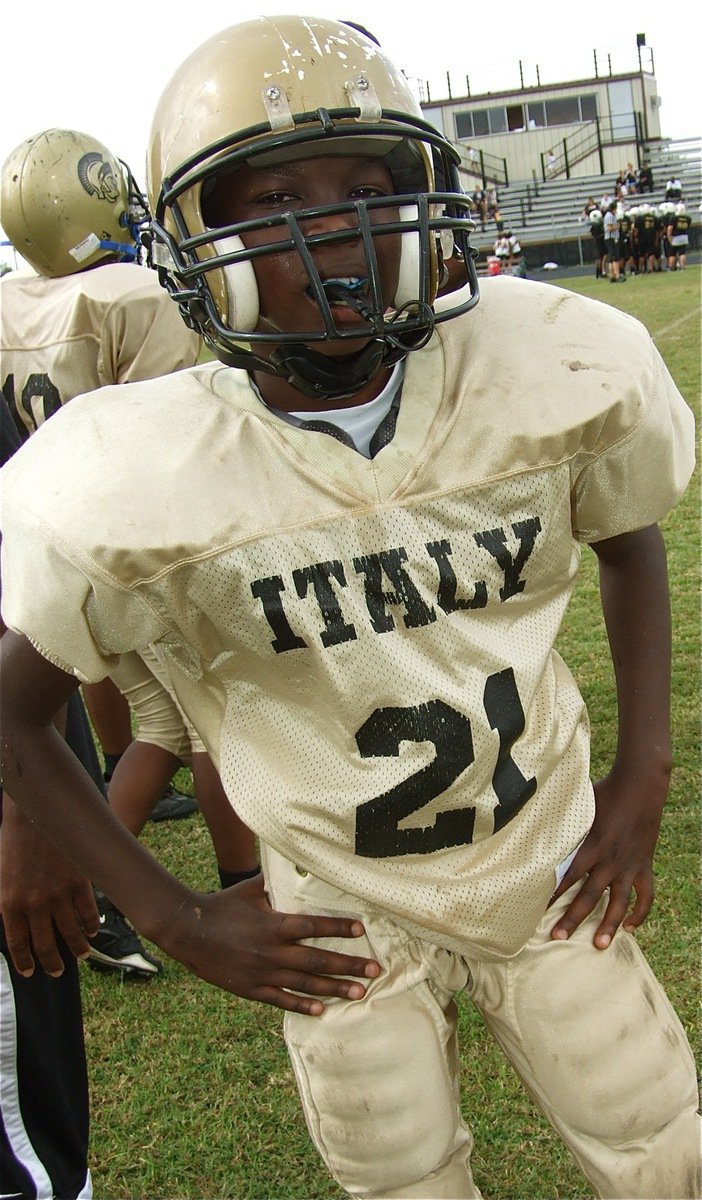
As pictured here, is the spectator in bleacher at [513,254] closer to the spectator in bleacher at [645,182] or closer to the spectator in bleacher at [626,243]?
the spectator in bleacher at [626,243]

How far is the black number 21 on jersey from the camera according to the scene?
1499mm

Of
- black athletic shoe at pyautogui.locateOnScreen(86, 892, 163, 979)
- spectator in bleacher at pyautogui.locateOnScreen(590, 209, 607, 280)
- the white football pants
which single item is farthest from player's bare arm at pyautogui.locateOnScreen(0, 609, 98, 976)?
spectator in bleacher at pyautogui.locateOnScreen(590, 209, 607, 280)

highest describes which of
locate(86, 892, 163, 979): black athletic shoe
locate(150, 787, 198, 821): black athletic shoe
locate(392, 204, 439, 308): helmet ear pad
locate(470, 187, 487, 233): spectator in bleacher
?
locate(392, 204, 439, 308): helmet ear pad

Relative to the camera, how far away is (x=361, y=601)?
1.46m

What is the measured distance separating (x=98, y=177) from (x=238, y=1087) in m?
2.40

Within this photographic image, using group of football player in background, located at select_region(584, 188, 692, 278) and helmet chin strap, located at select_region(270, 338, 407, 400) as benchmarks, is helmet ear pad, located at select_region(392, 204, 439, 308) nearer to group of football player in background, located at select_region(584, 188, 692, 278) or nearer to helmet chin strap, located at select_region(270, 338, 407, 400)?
helmet chin strap, located at select_region(270, 338, 407, 400)

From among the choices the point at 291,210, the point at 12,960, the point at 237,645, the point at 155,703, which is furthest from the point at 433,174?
the point at 155,703

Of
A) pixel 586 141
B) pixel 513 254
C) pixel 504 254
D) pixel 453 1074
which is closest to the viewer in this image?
pixel 453 1074

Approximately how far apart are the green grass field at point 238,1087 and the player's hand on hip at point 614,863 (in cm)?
74

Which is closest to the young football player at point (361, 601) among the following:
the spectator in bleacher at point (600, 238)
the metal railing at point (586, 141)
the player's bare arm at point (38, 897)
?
the player's bare arm at point (38, 897)

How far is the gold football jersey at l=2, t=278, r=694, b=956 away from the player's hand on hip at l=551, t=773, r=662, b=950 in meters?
0.05

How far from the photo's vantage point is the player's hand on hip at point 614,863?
1.62 metres

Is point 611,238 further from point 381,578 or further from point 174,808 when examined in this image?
point 381,578

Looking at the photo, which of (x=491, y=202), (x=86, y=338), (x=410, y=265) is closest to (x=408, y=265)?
(x=410, y=265)
